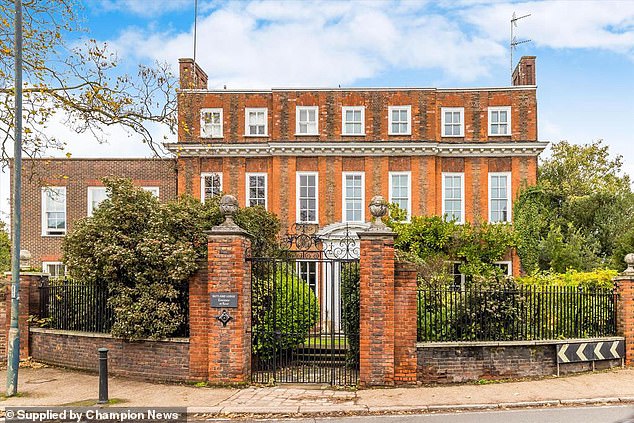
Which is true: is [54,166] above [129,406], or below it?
above

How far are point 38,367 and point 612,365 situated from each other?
13160 millimetres

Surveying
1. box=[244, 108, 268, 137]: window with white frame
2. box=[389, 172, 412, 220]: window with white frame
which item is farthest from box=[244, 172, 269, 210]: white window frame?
box=[389, 172, 412, 220]: window with white frame

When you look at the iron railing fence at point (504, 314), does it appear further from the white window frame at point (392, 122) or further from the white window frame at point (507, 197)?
the white window frame at point (392, 122)

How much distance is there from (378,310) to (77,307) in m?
6.99

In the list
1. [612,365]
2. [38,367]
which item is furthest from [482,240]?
[38,367]

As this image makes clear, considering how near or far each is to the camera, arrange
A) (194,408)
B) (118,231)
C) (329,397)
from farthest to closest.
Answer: (118,231)
(329,397)
(194,408)

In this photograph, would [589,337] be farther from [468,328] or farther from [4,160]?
[4,160]

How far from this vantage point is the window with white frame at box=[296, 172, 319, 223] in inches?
1068

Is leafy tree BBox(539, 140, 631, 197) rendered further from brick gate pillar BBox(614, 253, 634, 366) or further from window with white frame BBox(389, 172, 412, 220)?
brick gate pillar BBox(614, 253, 634, 366)

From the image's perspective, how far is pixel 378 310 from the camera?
38.3 ft

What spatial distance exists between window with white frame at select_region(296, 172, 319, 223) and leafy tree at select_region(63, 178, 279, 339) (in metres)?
14.0

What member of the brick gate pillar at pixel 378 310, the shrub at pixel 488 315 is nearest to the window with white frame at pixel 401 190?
the shrub at pixel 488 315

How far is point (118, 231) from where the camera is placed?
493 inches

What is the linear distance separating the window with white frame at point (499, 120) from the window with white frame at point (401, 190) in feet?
14.5
